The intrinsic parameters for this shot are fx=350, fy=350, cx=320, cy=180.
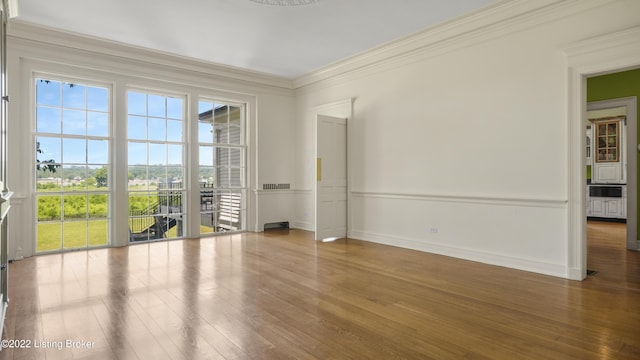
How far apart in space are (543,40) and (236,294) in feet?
14.8

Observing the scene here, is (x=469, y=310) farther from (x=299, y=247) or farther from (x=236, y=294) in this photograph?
(x=299, y=247)

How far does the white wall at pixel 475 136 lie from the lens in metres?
4.05

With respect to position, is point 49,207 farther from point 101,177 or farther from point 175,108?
point 175,108

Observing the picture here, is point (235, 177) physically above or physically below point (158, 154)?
below

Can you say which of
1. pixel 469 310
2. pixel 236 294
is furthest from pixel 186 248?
pixel 469 310

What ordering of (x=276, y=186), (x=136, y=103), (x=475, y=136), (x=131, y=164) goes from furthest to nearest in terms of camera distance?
(x=276, y=186) → (x=136, y=103) → (x=131, y=164) → (x=475, y=136)

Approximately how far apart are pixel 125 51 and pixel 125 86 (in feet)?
1.86

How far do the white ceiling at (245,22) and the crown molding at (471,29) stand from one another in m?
0.18

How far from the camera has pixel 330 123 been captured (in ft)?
21.1

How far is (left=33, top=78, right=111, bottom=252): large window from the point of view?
5.36 m

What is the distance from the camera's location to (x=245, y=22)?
479cm

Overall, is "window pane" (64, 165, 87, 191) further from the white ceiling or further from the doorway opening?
the doorway opening

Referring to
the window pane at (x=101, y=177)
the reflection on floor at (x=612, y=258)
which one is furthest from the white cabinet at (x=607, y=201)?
the window pane at (x=101, y=177)

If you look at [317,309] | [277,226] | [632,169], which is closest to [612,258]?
[632,169]
